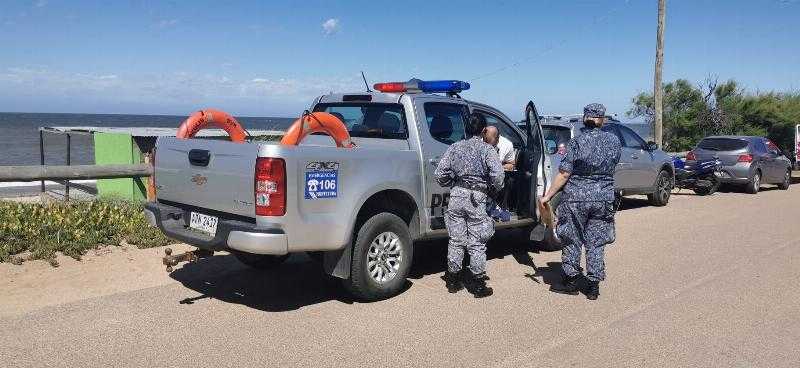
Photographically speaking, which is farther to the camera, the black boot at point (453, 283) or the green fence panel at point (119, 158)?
the green fence panel at point (119, 158)

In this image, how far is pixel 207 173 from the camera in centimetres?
495

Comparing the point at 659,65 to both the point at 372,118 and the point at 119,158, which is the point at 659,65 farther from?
the point at 119,158

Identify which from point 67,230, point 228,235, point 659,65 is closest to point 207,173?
point 228,235

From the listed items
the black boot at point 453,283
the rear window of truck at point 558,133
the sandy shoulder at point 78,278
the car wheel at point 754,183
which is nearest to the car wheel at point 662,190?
the rear window of truck at point 558,133

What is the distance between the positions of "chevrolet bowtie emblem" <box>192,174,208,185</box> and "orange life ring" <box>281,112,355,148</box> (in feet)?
2.31

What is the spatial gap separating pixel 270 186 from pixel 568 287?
9.81 feet

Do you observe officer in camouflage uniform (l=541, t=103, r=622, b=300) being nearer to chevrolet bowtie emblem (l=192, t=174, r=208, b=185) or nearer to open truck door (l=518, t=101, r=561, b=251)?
open truck door (l=518, t=101, r=561, b=251)

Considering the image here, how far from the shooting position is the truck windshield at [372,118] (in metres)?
6.11

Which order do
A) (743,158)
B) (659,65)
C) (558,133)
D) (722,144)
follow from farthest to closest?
(659,65), (722,144), (743,158), (558,133)

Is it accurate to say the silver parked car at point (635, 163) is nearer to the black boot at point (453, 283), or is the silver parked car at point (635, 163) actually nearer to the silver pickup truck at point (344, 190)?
the silver pickup truck at point (344, 190)

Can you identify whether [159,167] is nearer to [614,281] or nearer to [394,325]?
[394,325]

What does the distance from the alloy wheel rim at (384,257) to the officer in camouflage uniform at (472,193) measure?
0.51 m

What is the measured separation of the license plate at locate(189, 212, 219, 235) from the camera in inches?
193

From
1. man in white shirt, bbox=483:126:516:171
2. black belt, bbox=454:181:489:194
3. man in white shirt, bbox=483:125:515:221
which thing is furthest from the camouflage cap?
black belt, bbox=454:181:489:194
